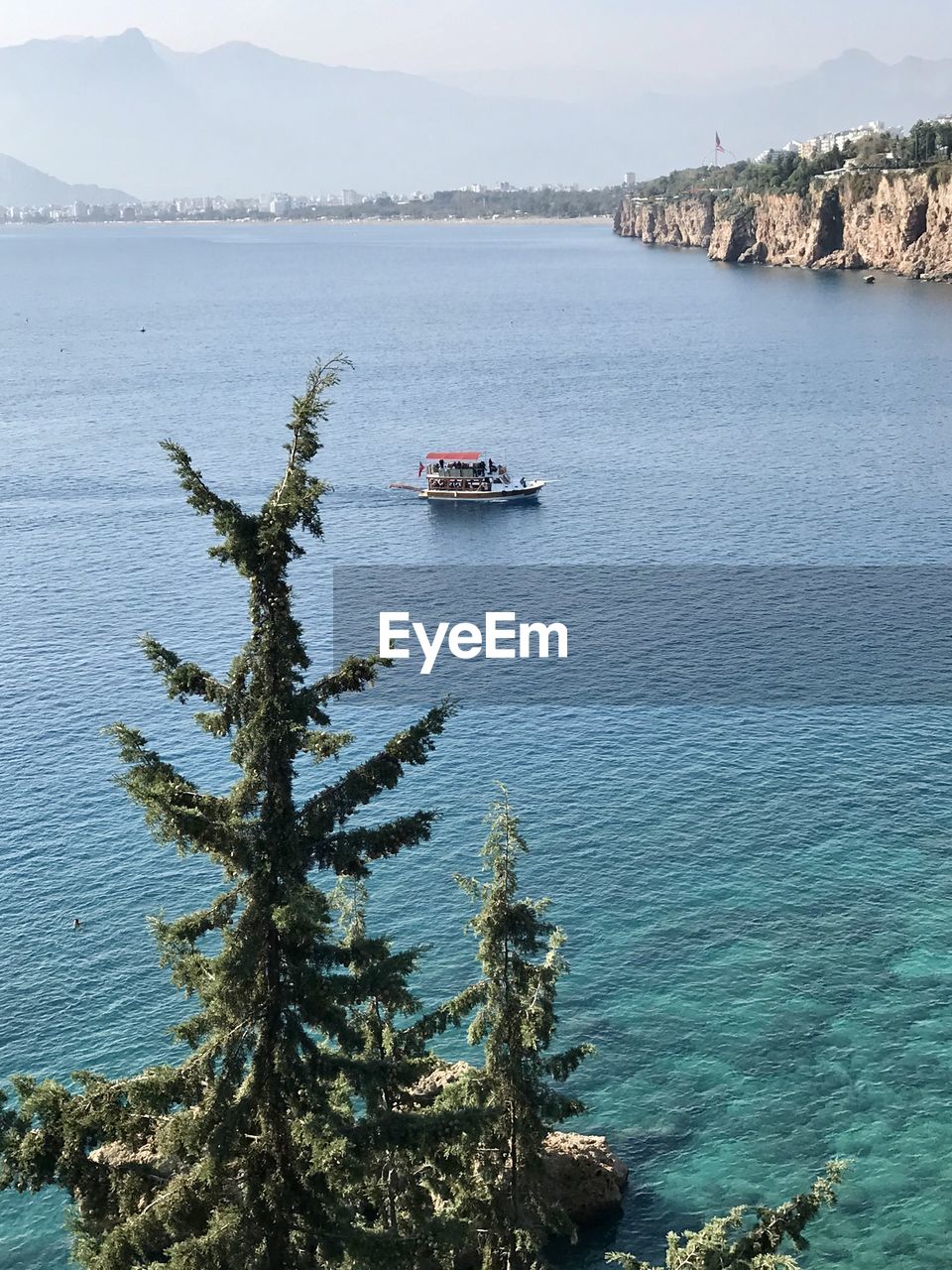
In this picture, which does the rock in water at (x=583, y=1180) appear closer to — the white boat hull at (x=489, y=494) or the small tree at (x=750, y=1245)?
the small tree at (x=750, y=1245)

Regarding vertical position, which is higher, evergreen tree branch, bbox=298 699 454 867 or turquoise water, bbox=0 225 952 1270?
evergreen tree branch, bbox=298 699 454 867

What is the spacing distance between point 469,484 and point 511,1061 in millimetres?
111357

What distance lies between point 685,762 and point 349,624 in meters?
34.2

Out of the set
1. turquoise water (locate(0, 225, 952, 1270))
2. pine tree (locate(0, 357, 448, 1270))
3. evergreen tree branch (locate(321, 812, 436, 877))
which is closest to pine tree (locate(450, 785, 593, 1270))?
pine tree (locate(0, 357, 448, 1270))

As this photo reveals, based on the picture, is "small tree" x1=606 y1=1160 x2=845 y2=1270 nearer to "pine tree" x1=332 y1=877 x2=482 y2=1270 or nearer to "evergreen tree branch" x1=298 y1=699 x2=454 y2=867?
"pine tree" x1=332 y1=877 x2=482 y2=1270

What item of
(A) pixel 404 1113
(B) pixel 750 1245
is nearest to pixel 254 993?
(A) pixel 404 1113

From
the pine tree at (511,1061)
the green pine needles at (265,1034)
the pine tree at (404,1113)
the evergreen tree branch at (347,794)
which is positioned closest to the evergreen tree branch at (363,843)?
the green pine needles at (265,1034)

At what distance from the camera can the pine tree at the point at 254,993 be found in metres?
24.8

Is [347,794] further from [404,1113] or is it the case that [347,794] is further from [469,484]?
[469,484]

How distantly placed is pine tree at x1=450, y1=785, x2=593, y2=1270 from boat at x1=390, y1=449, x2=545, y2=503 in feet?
350

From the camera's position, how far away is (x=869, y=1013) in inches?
2218

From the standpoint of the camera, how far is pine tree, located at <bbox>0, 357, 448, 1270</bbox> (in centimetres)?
2478

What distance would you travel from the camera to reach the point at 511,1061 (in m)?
32.8

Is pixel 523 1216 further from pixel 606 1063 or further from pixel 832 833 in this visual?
pixel 832 833
